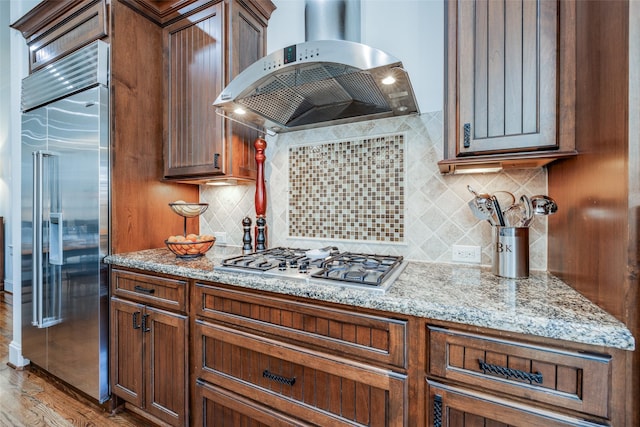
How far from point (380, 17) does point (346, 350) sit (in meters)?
1.78

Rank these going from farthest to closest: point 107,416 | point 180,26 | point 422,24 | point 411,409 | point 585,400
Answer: point 180,26 < point 107,416 < point 422,24 < point 411,409 < point 585,400

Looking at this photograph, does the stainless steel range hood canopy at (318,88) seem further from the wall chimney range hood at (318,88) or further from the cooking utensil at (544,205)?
the cooking utensil at (544,205)

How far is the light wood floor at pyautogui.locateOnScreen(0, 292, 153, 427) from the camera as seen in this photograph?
1.69 m

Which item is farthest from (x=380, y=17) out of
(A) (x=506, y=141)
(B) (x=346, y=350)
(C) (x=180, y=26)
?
(B) (x=346, y=350)

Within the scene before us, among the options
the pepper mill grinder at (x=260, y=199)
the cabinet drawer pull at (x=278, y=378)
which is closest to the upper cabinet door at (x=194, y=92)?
Answer: the pepper mill grinder at (x=260, y=199)

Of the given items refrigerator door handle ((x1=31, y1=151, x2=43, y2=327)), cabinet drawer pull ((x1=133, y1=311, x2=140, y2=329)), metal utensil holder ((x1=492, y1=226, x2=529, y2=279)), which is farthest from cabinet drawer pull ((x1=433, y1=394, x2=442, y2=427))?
refrigerator door handle ((x1=31, y1=151, x2=43, y2=327))

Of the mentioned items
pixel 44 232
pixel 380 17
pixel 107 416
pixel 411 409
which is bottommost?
pixel 107 416

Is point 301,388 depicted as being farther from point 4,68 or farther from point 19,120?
point 4,68

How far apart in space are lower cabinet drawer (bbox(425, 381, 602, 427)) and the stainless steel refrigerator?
1850 mm

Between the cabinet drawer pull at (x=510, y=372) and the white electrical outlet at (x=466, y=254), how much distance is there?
2.38ft

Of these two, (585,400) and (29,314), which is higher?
(585,400)

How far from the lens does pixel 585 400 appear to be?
73 centimetres

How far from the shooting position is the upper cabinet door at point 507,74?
3.40 feet

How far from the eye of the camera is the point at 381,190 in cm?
168
